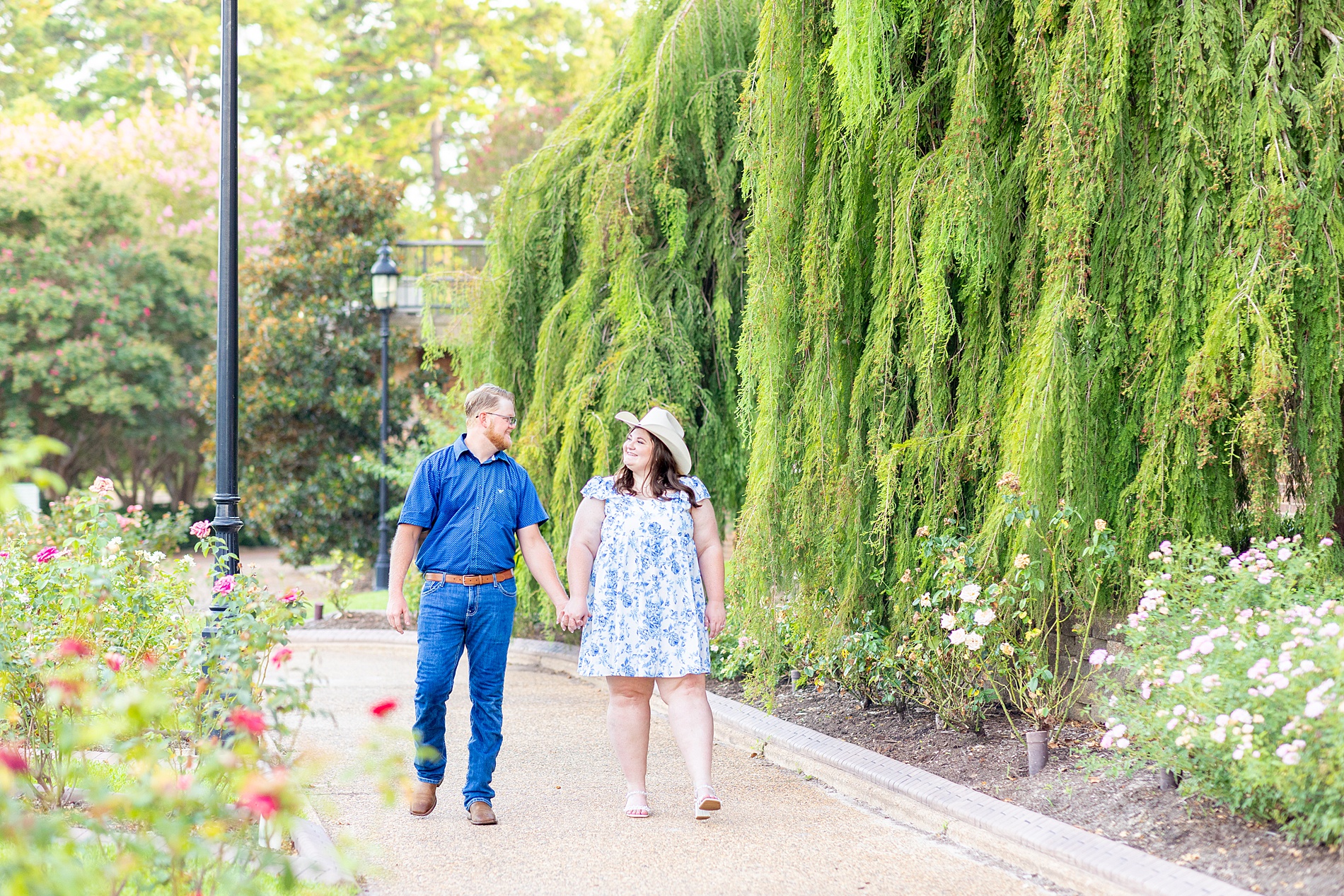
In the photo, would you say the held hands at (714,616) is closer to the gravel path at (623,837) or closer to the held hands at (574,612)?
the held hands at (574,612)

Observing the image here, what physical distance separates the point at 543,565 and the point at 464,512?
0.41 m

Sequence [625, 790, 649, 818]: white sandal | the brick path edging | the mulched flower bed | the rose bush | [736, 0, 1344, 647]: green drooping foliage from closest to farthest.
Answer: the rose bush < the mulched flower bed < the brick path edging < [736, 0, 1344, 647]: green drooping foliage < [625, 790, 649, 818]: white sandal

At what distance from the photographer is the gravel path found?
13.6 ft

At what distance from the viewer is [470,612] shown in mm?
4934

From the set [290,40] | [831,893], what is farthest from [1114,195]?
[290,40]

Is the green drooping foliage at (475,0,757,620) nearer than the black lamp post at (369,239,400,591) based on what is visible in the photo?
Yes

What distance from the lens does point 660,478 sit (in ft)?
16.8

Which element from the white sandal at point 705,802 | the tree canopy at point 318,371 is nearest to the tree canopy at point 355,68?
the tree canopy at point 318,371

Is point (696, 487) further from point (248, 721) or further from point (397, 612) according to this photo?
point (248, 721)

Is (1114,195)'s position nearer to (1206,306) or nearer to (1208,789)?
(1206,306)

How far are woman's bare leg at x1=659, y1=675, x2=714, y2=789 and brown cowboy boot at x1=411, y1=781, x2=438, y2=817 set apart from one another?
1097 millimetres

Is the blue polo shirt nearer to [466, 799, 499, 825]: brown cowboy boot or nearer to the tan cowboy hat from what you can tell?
the tan cowboy hat

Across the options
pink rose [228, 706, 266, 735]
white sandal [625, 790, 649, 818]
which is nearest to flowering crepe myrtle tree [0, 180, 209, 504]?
white sandal [625, 790, 649, 818]

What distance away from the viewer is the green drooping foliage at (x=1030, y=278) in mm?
4508
